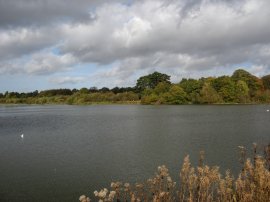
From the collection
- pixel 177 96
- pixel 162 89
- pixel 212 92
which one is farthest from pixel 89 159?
pixel 162 89

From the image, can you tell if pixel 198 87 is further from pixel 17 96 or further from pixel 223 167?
pixel 17 96

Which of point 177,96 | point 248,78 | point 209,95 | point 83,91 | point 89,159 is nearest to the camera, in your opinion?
point 89,159

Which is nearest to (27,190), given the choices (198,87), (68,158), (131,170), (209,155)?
(131,170)

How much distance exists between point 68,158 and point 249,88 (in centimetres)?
9795

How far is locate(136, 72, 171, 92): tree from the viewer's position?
135000 millimetres

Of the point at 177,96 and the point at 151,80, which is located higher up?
the point at 151,80

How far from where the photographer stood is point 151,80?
448 feet

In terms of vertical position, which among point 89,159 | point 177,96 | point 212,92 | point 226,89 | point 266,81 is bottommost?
point 89,159

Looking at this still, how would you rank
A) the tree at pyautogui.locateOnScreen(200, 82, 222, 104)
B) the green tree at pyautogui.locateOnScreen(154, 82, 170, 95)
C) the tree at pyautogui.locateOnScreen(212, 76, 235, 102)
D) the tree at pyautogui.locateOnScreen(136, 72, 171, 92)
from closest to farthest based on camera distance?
the tree at pyautogui.locateOnScreen(200, 82, 222, 104) → the tree at pyautogui.locateOnScreen(212, 76, 235, 102) → the green tree at pyautogui.locateOnScreen(154, 82, 170, 95) → the tree at pyautogui.locateOnScreen(136, 72, 171, 92)

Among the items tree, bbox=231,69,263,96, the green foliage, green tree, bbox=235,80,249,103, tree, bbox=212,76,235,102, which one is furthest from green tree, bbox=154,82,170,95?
green tree, bbox=235,80,249,103

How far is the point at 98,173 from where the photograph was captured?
15961 millimetres

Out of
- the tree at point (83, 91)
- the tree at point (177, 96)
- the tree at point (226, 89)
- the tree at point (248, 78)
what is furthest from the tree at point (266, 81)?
the tree at point (83, 91)

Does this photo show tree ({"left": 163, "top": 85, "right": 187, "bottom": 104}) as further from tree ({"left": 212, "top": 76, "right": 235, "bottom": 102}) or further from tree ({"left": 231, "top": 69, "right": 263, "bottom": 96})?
tree ({"left": 231, "top": 69, "right": 263, "bottom": 96})

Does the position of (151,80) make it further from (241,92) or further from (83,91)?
(241,92)
